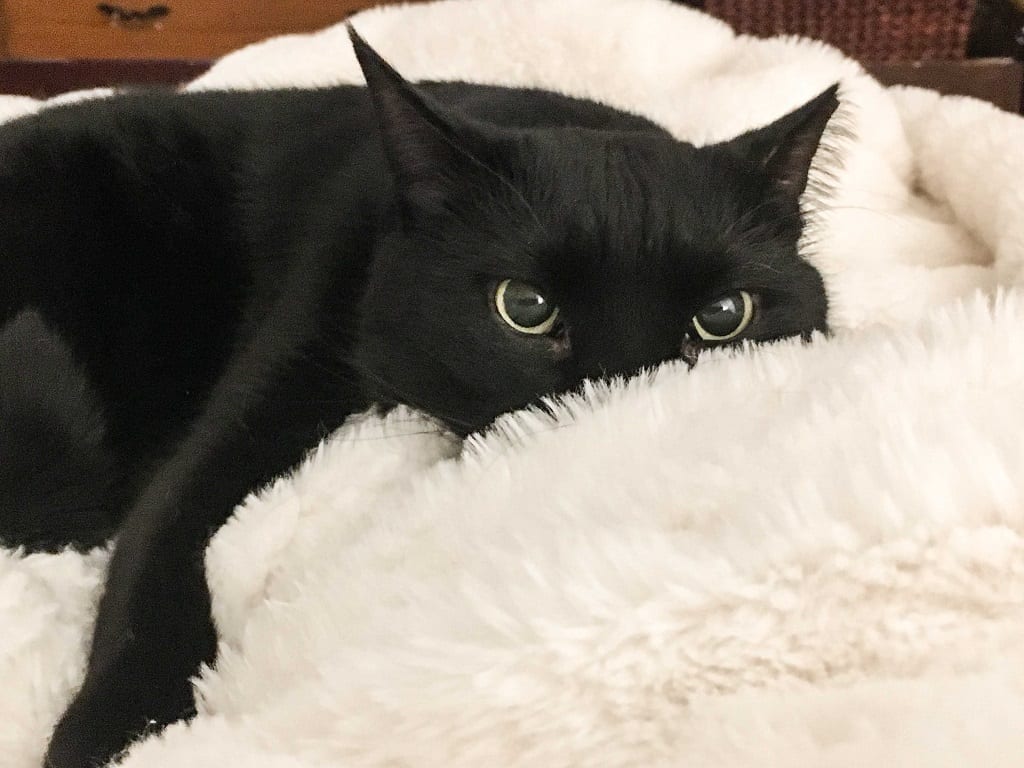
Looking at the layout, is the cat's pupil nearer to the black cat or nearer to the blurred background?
the black cat

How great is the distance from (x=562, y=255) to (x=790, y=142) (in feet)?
0.75

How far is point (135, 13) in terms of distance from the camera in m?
2.33

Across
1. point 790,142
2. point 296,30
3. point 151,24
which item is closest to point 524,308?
point 790,142

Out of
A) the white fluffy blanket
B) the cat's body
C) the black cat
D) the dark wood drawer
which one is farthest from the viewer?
the dark wood drawer

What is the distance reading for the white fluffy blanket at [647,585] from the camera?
14.9 inches

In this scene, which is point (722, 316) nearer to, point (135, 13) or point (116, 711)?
point (116, 711)

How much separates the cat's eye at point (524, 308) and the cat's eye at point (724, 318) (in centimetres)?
11

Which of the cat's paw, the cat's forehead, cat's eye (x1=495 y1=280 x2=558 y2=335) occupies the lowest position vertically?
the cat's paw

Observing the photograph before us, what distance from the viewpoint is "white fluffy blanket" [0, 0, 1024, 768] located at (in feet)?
1.24

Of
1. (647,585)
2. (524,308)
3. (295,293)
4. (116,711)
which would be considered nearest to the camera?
(647,585)

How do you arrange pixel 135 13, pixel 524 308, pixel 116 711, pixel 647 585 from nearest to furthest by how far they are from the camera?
pixel 647 585
pixel 116 711
pixel 524 308
pixel 135 13

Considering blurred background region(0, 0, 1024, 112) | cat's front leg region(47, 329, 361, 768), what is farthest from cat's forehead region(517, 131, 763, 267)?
blurred background region(0, 0, 1024, 112)

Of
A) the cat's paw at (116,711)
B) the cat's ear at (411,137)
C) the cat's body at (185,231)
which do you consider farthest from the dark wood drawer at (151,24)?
the cat's paw at (116,711)

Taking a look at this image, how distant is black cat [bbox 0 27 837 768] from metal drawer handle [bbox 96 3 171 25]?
154cm
